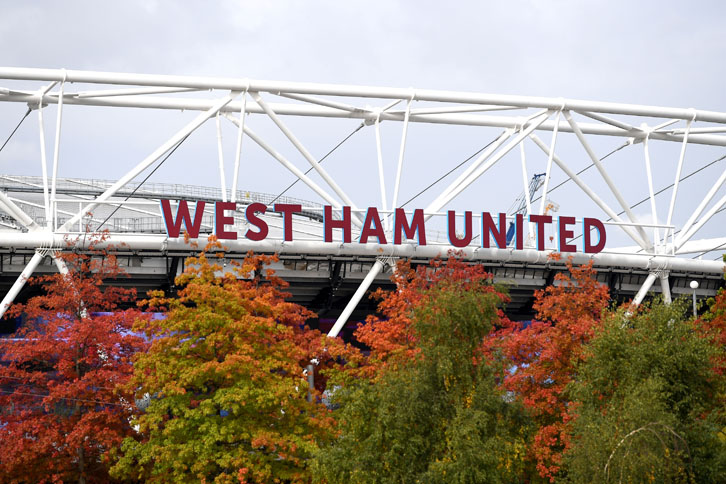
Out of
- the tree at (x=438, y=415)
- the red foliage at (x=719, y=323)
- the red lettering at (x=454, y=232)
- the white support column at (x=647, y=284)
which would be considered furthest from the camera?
the white support column at (x=647, y=284)

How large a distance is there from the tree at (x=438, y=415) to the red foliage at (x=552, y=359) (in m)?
5.19

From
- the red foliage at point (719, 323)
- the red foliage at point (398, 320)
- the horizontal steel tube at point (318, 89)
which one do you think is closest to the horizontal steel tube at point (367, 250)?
the red foliage at point (398, 320)

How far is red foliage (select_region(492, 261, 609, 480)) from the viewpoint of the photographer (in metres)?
28.7

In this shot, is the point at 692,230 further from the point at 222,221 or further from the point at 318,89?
the point at 222,221

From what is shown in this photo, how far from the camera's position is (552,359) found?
3228 cm

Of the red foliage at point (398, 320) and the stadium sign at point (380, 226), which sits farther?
the stadium sign at point (380, 226)

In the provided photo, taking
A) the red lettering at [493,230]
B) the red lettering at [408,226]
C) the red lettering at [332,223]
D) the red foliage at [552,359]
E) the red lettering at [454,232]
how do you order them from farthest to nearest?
the red lettering at [493,230] → the red lettering at [454,232] → the red lettering at [408,226] → the red lettering at [332,223] → the red foliage at [552,359]

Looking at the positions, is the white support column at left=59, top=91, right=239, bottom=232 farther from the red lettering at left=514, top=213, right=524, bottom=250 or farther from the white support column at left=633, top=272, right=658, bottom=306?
the white support column at left=633, top=272, right=658, bottom=306

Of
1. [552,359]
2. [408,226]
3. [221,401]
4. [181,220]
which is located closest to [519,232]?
[408,226]

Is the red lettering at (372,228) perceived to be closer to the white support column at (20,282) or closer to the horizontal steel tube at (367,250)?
the horizontal steel tube at (367,250)

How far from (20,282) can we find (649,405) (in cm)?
2871

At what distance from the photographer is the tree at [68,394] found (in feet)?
104

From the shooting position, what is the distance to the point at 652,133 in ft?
189

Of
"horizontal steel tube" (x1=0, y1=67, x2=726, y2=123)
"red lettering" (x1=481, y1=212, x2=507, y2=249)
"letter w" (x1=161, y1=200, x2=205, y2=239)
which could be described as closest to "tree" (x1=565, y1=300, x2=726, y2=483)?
"red lettering" (x1=481, y1=212, x2=507, y2=249)
